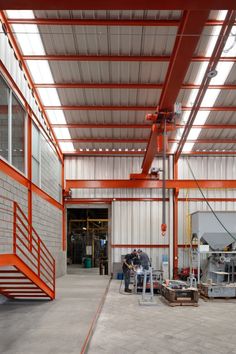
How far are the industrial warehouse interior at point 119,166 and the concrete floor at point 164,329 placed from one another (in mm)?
55

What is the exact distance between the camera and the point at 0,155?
11172 millimetres

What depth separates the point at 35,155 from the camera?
1612cm

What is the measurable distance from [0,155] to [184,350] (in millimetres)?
7013

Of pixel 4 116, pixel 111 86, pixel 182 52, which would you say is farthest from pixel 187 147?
pixel 4 116

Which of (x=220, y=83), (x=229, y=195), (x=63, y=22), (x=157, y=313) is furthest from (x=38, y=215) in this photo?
(x=229, y=195)

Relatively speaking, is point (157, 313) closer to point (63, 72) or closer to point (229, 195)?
point (63, 72)

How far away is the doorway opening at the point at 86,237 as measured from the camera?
1310 inches

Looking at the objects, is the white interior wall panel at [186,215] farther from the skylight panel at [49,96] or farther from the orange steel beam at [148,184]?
the skylight panel at [49,96]

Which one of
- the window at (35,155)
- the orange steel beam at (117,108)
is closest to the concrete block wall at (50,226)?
the window at (35,155)

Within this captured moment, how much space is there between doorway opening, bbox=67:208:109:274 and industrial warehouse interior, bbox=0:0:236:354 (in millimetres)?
8609

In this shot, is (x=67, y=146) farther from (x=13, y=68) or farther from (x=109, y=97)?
(x=13, y=68)

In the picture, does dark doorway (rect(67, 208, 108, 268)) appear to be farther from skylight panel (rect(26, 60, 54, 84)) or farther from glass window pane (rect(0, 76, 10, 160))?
glass window pane (rect(0, 76, 10, 160))

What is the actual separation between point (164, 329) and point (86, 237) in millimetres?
24934

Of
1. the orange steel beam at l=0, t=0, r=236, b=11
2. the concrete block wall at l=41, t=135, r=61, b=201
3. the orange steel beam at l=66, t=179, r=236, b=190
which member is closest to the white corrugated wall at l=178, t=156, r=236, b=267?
the orange steel beam at l=66, t=179, r=236, b=190
